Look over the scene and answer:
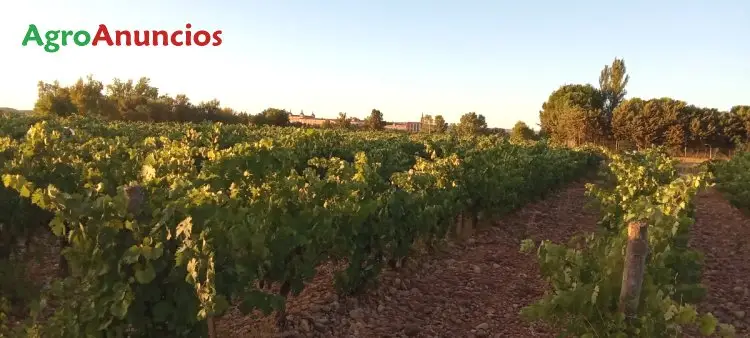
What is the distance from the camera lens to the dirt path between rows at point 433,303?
526 cm

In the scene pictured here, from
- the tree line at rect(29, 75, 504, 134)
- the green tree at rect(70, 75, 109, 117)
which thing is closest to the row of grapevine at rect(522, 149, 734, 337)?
the tree line at rect(29, 75, 504, 134)

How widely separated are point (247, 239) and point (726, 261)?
845 centimetres

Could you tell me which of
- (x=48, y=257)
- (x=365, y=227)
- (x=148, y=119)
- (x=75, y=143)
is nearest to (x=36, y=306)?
(x=365, y=227)

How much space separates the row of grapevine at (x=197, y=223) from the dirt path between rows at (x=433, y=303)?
302mm

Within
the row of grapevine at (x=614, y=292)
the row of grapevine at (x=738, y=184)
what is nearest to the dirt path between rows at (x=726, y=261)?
the row of grapevine at (x=738, y=184)

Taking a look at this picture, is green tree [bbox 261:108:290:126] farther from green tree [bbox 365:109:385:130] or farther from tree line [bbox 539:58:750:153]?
tree line [bbox 539:58:750:153]

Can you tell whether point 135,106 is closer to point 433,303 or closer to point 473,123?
point 473,123

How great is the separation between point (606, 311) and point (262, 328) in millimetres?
2938

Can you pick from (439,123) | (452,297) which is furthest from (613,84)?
(452,297)

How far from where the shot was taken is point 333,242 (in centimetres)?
520

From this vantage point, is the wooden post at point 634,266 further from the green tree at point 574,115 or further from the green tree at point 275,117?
the green tree at point 275,117

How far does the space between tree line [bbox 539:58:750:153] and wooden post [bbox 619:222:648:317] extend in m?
48.9

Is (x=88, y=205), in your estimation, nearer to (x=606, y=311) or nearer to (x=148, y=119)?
(x=606, y=311)

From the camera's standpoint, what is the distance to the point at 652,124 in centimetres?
4978
